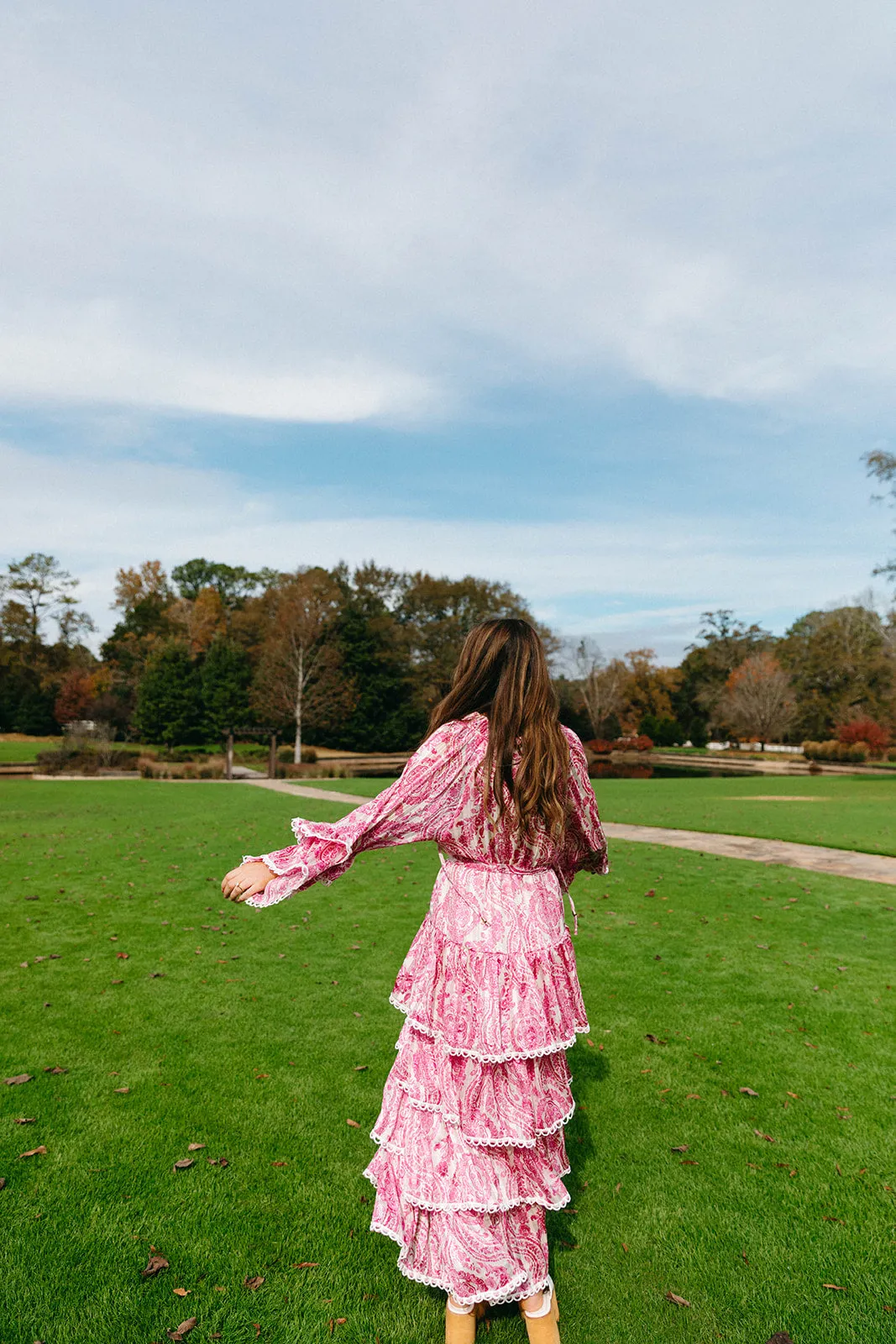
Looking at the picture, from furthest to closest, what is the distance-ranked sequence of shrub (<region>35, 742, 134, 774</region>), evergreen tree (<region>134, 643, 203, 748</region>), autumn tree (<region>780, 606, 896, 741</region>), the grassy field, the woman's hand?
autumn tree (<region>780, 606, 896, 741</region>), evergreen tree (<region>134, 643, 203, 748</region>), shrub (<region>35, 742, 134, 774</region>), the grassy field, the woman's hand

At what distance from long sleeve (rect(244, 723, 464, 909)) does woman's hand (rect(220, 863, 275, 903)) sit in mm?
21

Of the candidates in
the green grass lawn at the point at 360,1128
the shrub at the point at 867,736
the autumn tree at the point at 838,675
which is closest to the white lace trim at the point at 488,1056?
the green grass lawn at the point at 360,1128

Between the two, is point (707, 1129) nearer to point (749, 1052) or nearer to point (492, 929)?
point (749, 1052)

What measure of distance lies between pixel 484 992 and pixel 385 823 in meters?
0.58

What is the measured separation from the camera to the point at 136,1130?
3.43 metres

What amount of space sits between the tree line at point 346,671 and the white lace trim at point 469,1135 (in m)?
38.5

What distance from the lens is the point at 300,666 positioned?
42344mm

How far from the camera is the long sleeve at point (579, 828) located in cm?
238

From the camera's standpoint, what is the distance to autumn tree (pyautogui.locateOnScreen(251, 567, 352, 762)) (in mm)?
42125

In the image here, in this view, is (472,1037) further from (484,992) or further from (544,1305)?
(544,1305)

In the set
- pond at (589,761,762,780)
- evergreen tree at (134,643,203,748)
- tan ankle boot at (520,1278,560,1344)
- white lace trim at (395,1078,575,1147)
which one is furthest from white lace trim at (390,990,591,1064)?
evergreen tree at (134,643,203,748)

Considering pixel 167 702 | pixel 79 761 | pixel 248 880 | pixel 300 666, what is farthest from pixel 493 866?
pixel 300 666

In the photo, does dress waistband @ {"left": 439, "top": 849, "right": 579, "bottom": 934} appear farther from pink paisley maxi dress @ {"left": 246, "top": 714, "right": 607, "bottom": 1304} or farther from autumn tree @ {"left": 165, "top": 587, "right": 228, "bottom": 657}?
autumn tree @ {"left": 165, "top": 587, "right": 228, "bottom": 657}

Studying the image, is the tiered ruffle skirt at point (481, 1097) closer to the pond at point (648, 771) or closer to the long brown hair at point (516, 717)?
the long brown hair at point (516, 717)
